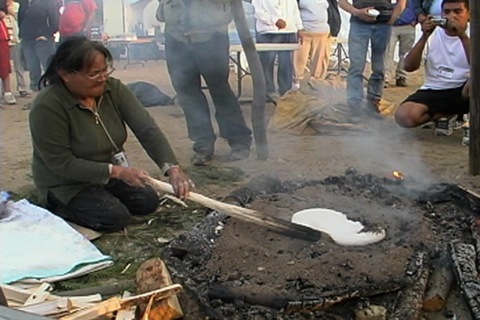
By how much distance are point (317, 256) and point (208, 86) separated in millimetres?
2601

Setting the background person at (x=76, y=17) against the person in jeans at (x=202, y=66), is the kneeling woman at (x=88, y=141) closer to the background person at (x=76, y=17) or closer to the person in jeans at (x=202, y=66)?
the person in jeans at (x=202, y=66)

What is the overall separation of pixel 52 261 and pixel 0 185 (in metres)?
1.76

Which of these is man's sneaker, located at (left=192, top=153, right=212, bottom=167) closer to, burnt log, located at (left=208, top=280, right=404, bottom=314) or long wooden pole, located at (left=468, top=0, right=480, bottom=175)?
long wooden pole, located at (left=468, top=0, right=480, bottom=175)

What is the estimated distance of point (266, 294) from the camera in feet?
8.07

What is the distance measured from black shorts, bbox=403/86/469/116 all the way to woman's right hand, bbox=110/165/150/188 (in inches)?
123

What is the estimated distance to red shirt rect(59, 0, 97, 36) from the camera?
6.95 m

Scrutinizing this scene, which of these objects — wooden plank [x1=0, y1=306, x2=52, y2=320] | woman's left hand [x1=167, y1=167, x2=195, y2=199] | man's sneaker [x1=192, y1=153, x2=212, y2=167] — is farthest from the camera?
man's sneaker [x1=192, y1=153, x2=212, y2=167]

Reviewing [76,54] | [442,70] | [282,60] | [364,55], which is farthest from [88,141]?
[282,60]

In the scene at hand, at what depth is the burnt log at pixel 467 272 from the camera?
98.2 inches

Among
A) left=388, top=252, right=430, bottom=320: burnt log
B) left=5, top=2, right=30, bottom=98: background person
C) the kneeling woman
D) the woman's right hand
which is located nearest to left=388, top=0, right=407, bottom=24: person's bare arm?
the kneeling woman

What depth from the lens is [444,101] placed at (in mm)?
5438

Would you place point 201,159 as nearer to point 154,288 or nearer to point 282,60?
point 154,288

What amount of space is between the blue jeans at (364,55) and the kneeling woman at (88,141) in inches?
143

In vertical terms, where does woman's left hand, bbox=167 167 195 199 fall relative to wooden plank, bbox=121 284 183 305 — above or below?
above
